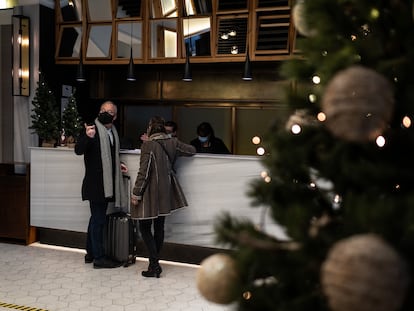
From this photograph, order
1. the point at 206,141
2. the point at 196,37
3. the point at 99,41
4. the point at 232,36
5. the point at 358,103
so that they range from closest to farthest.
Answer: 1. the point at 358,103
2. the point at 206,141
3. the point at 232,36
4. the point at 196,37
5. the point at 99,41

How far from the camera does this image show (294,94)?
1247 mm

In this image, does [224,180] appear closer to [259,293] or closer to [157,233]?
[157,233]

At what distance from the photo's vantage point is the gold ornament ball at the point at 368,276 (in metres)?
0.83

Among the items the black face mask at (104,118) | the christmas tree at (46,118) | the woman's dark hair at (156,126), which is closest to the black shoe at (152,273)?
the woman's dark hair at (156,126)

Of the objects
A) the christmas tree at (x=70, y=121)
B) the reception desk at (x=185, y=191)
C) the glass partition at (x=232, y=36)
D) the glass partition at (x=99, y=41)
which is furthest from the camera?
the glass partition at (x=99, y=41)

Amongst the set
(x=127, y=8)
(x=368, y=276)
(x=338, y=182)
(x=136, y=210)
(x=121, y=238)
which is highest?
(x=127, y=8)

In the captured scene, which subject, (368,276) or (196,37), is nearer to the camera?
(368,276)

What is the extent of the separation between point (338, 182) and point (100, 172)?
13.3ft

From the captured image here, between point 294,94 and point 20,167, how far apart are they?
5.62 metres

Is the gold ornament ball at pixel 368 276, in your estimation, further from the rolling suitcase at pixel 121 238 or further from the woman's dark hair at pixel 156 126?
the rolling suitcase at pixel 121 238

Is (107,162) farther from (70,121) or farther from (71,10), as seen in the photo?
(71,10)

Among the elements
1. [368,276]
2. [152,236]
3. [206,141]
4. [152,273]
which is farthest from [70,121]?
[368,276]

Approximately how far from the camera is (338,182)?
3.58ft

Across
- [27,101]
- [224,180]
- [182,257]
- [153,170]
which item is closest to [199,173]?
[224,180]
